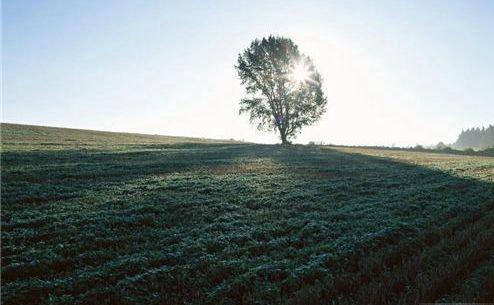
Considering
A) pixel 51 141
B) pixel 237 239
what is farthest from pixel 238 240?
pixel 51 141

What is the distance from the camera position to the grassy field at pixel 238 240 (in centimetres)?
873

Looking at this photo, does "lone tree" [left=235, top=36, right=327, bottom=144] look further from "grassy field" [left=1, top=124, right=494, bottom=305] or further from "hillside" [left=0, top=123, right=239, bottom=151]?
"grassy field" [left=1, top=124, right=494, bottom=305]

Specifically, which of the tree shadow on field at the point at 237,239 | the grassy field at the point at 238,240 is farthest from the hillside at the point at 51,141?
the tree shadow on field at the point at 237,239

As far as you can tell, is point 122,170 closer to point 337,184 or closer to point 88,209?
point 88,209

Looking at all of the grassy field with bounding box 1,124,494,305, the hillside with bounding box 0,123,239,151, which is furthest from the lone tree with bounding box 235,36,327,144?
the grassy field with bounding box 1,124,494,305

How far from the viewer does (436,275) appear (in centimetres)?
902

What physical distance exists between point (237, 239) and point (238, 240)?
53mm

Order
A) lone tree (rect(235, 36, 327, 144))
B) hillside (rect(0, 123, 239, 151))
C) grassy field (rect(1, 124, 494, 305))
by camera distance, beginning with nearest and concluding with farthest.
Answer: grassy field (rect(1, 124, 494, 305)) → hillside (rect(0, 123, 239, 151)) → lone tree (rect(235, 36, 327, 144))

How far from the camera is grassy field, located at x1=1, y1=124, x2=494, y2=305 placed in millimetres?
8734

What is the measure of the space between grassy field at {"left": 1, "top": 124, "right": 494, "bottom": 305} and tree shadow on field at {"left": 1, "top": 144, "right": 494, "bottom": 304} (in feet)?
0.15

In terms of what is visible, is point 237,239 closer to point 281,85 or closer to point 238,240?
point 238,240

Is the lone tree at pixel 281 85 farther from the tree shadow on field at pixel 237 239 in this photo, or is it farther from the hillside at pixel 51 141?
the tree shadow on field at pixel 237 239

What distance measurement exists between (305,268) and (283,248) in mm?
1786

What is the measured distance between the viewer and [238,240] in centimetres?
1244
